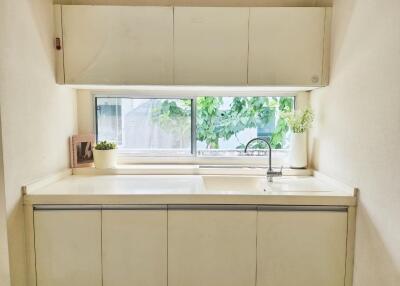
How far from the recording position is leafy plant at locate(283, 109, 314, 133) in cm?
203

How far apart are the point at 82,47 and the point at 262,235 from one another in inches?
63.5

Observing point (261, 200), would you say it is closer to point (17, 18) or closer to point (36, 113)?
point (36, 113)

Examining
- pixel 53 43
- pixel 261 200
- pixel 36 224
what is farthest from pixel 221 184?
pixel 53 43

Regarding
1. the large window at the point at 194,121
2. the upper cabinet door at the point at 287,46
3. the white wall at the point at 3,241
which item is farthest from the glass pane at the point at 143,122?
the white wall at the point at 3,241

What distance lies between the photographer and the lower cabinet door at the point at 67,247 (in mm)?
1532

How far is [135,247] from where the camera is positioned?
1.55 m

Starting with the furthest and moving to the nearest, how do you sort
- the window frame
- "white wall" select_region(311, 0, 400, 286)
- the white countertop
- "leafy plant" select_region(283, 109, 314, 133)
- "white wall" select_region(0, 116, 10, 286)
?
1. the window frame
2. "leafy plant" select_region(283, 109, 314, 133)
3. the white countertop
4. "white wall" select_region(0, 116, 10, 286)
5. "white wall" select_region(311, 0, 400, 286)

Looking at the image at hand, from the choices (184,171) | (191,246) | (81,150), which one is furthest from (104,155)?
(191,246)

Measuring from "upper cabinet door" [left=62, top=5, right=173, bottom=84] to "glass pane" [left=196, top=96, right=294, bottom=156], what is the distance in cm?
59

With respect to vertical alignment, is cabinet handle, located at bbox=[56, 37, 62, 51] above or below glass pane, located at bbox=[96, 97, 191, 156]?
above

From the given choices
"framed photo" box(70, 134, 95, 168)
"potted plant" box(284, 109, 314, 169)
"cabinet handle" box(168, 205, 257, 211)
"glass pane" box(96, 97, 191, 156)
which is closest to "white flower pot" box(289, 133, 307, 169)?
"potted plant" box(284, 109, 314, 169)

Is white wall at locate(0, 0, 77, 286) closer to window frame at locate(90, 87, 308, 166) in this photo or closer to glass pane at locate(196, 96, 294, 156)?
window frame at locate(90, 87, 308, 166)

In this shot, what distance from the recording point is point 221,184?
206cm

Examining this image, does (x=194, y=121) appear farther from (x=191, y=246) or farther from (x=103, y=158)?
(x=191, y=246)
